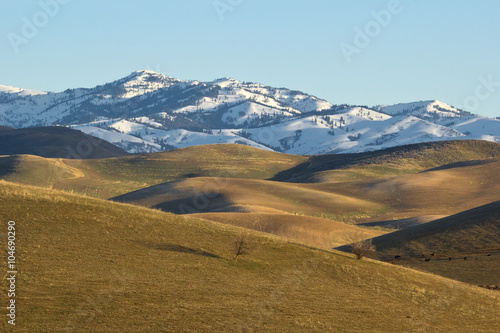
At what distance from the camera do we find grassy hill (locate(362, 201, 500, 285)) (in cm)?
5184

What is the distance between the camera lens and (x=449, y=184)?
458 feet

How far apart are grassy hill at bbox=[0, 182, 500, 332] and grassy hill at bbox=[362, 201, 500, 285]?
9344 mm

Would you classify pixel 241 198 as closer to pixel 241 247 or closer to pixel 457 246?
pixel 457 246

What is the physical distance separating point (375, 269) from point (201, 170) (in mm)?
151785

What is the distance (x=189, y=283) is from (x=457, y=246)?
38.6 m

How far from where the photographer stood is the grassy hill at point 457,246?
51.8 m

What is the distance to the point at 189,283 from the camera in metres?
Answer: 32.5

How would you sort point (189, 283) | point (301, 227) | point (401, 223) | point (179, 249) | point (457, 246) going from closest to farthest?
point (189, 283), point (179, 249), point (457, 246), point (301, 227), point (401, 223)

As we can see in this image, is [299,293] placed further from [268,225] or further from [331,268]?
[268,225]

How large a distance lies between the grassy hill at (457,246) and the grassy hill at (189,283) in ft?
30.7

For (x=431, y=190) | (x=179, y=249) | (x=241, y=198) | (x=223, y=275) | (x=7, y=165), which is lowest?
(x=241, y=198)

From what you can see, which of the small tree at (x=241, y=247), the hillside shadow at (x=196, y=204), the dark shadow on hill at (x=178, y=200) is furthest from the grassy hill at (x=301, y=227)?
the small tree at (x=241, y=247)

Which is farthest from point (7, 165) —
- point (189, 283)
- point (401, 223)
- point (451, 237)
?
point (189, 283)

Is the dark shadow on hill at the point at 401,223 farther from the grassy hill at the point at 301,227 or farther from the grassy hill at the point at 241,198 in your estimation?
the grassy hill at the point at 241,198
